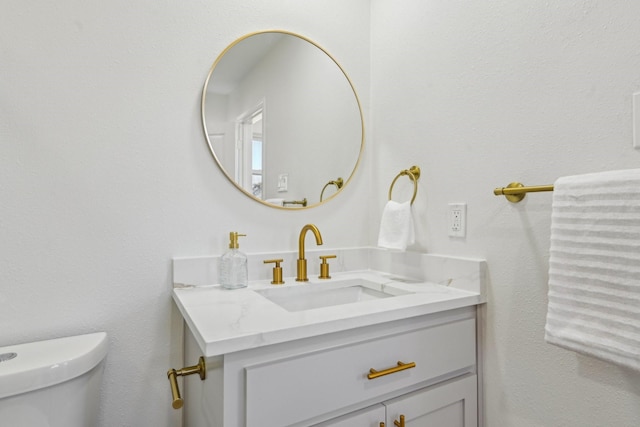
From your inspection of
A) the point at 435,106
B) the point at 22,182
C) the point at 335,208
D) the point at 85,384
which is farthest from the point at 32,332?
the point at 435,106

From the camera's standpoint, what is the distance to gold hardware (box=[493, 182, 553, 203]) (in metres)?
0.88

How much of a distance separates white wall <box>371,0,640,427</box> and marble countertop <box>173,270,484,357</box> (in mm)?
173

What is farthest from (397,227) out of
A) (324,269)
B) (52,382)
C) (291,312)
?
(52,382)

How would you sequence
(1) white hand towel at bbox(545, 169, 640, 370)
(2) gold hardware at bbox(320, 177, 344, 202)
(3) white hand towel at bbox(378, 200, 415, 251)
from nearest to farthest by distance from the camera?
(1) white hand towel at bbox(545, 169, 640, 370) < (3) white hand towel at bbox(378, 200, 415, 251) < (2) gold hardware at bbox(320, 177, 344, 202)

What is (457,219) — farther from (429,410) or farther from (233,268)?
(233,268)

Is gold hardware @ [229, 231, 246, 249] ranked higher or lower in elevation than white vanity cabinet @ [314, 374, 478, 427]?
higher

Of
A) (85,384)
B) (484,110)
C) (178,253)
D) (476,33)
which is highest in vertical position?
(476,33)

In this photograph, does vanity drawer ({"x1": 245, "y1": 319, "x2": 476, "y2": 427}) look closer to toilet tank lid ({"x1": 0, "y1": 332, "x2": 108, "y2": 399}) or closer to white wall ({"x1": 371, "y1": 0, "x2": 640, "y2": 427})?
white wall ({"x1": 371, "y1": 0, "x2": 640, "y2": 427})

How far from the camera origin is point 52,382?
785mm

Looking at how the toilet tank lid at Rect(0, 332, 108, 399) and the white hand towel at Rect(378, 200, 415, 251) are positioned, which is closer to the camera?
the toilet tank lid at Rect(0, 332, 108, 399)

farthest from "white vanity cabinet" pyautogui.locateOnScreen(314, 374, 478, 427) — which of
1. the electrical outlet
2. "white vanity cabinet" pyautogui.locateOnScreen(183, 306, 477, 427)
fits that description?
the electrical outlet

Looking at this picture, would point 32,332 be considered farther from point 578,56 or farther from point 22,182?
point 578,56

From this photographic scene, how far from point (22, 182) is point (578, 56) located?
1.49 metres

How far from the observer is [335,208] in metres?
1.45
